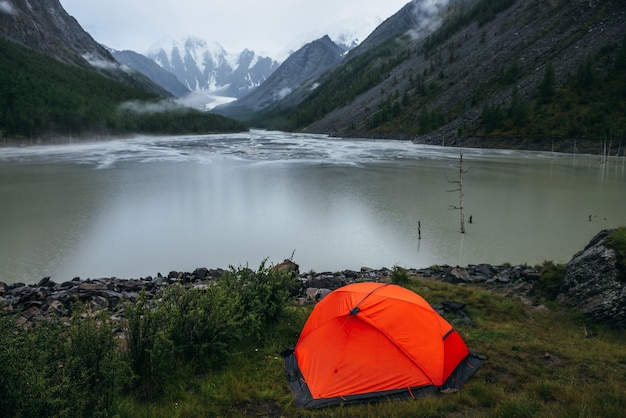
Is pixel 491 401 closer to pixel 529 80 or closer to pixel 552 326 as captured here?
pixel 552 326

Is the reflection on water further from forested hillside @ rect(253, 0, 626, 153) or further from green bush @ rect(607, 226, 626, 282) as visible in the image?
forested hillside @ rect(253, 0, 626, 153)

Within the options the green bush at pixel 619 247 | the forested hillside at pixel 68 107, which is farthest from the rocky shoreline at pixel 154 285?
the forested hillside at pixel 68 107

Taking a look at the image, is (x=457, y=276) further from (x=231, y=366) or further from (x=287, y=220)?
(x=287, y=220)

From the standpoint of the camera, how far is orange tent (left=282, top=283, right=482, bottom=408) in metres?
7.21

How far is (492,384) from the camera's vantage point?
724 centimetres

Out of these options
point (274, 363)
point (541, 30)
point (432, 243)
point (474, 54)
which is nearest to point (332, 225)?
point (432, 243)

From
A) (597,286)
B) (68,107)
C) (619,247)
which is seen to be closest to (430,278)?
(597,286)

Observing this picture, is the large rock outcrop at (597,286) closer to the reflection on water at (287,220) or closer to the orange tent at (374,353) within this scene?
the orange tent at (374,353)

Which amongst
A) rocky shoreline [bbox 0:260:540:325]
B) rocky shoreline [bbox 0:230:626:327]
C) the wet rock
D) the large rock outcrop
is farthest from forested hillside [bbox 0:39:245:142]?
the large rock outcrop

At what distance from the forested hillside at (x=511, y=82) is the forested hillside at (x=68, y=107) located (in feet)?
240

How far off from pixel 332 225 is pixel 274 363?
1553 cm

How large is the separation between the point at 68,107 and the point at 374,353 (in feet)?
480

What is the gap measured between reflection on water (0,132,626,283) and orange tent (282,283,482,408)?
24.2 ft

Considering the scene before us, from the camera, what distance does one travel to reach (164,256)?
18312 mm
